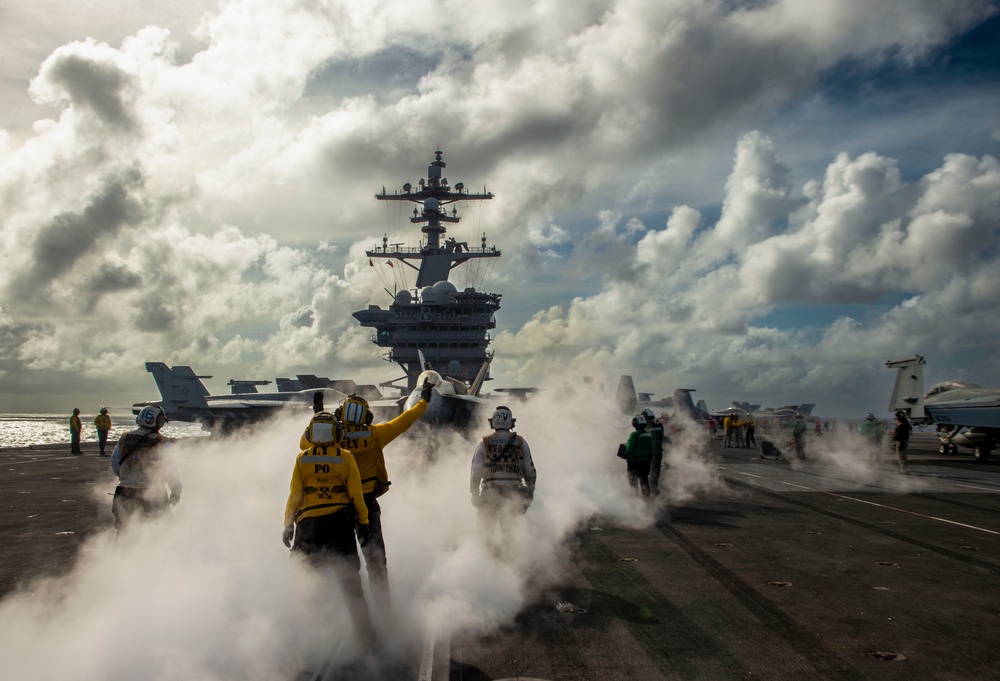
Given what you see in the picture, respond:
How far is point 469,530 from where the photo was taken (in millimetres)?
10562

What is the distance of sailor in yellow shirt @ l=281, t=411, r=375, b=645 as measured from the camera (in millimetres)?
5523

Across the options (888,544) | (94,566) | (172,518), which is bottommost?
(888,544)

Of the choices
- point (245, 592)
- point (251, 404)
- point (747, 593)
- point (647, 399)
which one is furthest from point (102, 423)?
point (647, 399)

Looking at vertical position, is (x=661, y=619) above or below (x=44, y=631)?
below

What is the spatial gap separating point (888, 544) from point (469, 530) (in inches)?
258

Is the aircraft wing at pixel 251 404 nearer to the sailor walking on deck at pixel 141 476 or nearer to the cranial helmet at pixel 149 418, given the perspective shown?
the cranial helmet at pixel 149 418

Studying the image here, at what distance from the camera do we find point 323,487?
5609mm

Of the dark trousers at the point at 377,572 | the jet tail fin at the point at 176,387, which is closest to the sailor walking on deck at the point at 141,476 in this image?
the dark trousers at the point at 377,572

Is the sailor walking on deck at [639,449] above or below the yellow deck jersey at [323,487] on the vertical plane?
below

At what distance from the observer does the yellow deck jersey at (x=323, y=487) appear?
5.59 m

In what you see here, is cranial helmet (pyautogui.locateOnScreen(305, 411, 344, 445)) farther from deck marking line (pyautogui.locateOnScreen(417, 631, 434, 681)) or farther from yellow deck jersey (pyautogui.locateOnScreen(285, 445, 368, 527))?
deck marking line (pyautogui.locateOnScreen(417, 631, 434, 681))

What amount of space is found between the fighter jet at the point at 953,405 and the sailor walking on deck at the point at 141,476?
28425mm

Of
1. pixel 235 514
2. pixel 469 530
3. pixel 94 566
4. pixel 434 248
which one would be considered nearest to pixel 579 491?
pixel 469 530

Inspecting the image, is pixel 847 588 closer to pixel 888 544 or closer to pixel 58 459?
pixel 888 544
